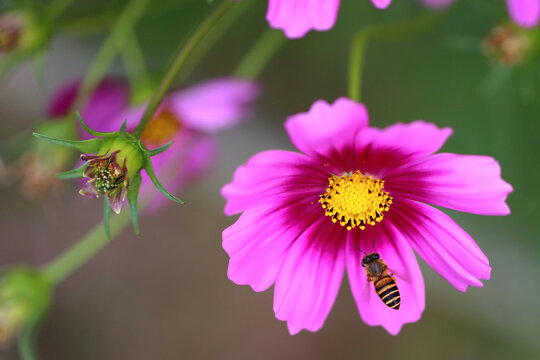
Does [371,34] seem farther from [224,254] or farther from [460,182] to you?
[224,254]

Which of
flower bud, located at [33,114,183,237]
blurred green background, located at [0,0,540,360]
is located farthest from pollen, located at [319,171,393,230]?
blurred green background, located at [0,0,540,360]

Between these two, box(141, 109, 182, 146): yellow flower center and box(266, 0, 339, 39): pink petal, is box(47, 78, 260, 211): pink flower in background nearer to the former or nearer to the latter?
box(141, 109, 182, 146): yellow flower center

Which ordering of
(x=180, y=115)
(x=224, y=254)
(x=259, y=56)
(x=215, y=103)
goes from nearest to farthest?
(x=215, y=103) → (x=180, y=115) → (x=259, y=56) → (x=224, y=254)

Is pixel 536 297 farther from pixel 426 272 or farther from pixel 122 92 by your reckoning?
pixel 122 92

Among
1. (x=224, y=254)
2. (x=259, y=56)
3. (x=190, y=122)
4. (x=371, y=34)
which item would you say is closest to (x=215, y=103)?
(x=190, y=122)

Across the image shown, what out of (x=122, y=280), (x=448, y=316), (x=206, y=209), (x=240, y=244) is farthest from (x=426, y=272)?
(x=240, y=244)

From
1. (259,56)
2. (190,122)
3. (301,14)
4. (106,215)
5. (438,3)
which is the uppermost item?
(259,56)

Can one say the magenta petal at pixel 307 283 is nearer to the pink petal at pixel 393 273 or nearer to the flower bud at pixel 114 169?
the pink petal at pixel 393 273

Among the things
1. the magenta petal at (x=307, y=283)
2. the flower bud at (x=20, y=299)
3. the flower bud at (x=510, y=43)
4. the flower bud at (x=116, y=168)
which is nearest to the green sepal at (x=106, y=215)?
the flower bud at (x=116, y=168)
